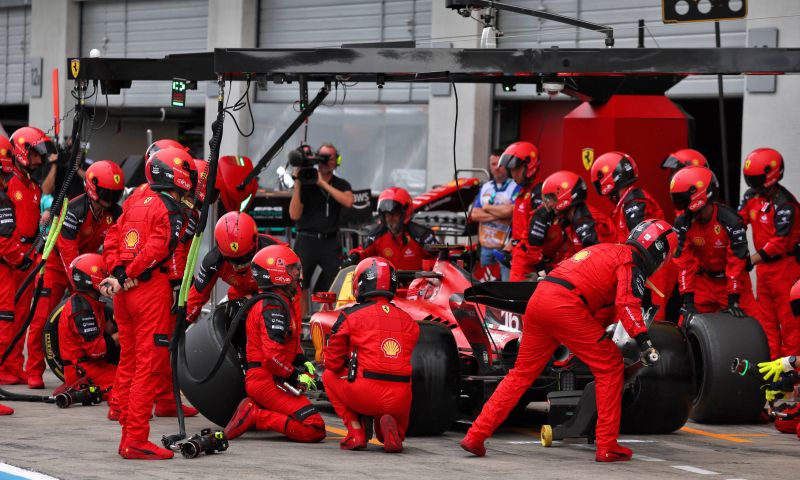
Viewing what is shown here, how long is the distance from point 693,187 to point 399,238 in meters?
2.79

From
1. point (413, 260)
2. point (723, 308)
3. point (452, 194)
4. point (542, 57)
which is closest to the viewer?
point (542, 57)

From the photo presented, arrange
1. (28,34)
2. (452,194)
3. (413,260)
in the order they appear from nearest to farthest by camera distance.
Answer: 1. (413,260)
2. (452,194)
3. (28,34)

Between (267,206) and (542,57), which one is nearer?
(542,57)

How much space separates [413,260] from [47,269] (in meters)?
3.37

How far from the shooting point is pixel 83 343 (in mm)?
11188

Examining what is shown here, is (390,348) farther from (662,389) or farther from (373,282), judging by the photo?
(662,389)

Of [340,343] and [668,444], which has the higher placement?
[340,343]

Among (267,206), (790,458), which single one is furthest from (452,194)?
(790,458)

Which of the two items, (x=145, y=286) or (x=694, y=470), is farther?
(x=145, y=286)

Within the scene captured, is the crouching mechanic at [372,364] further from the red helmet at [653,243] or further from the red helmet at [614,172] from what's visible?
the red helmet at [614,172]

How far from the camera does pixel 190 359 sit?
9891 mm

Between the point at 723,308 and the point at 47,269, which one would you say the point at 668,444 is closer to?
the point at 723,308

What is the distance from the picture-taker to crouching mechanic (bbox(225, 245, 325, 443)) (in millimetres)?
9289

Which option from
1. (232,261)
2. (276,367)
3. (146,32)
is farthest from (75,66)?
(146,32)
